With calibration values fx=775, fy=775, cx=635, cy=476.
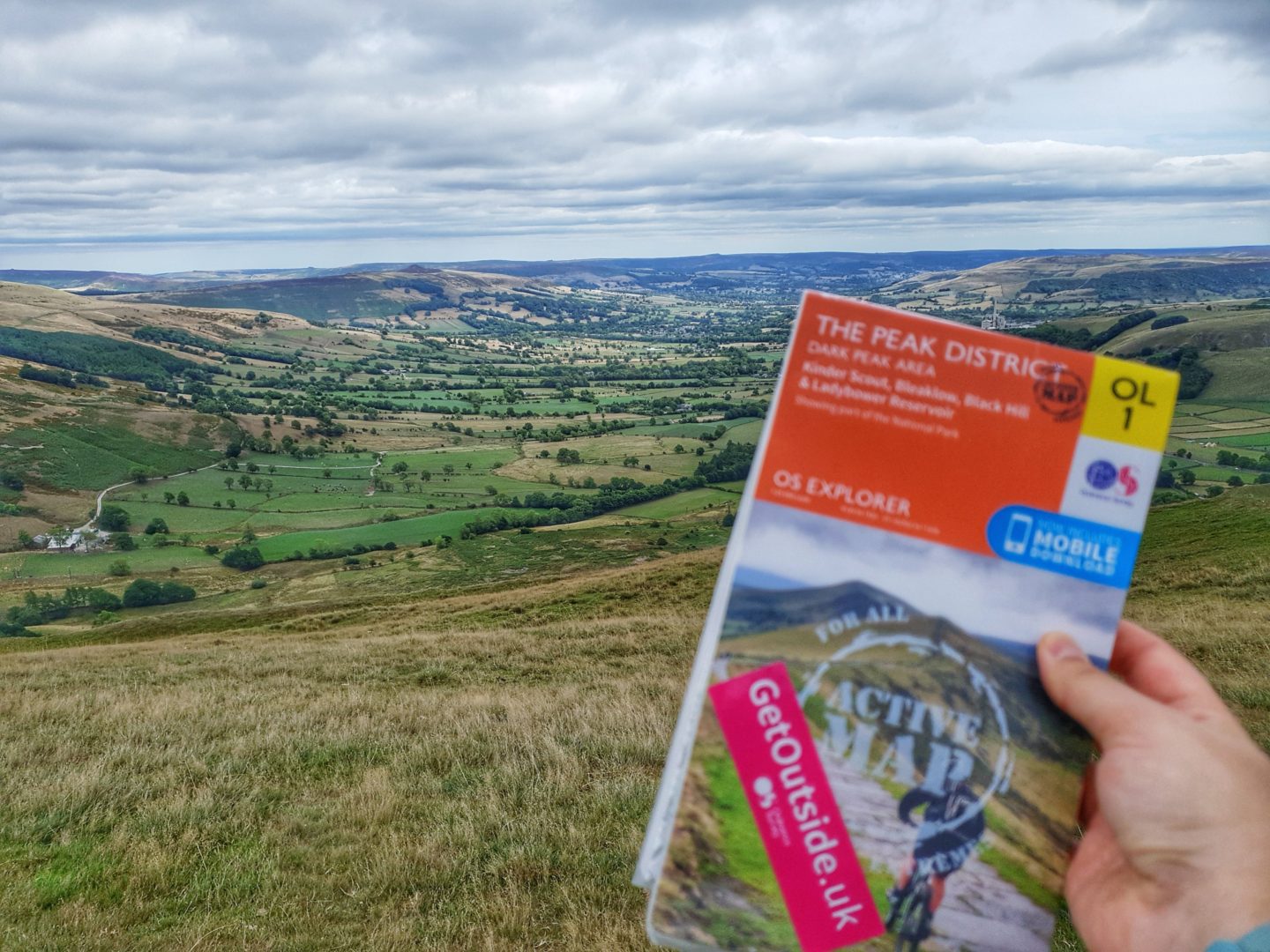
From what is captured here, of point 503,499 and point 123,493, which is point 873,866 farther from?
point 123,493

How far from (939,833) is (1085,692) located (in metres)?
0.50

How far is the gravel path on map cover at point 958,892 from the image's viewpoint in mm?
1931

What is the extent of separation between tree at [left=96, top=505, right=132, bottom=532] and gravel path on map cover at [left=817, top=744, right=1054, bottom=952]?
11821 centimetres

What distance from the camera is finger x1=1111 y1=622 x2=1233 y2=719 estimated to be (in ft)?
7.04

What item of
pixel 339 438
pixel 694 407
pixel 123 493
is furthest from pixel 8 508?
pixel 694 407

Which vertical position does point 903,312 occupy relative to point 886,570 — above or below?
above

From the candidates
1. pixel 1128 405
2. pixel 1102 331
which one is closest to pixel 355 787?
pixel 1128 405

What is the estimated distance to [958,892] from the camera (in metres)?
1.96

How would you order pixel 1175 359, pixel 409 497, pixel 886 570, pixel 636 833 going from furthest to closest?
pixel 409 497, pixel 1175 359, pixel 636 833, pixel 886 570

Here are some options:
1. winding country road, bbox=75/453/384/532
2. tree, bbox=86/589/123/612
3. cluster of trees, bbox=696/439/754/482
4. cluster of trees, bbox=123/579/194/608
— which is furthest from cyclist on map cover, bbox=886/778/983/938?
winding country road, bbox=75/453/384/532

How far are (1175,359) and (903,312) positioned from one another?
394ft

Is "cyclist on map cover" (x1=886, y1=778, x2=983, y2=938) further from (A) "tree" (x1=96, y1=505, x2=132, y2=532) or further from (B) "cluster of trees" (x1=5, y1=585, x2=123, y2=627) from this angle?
(A) "tree" (x1=96, y1=505, x2=132, y2=532)

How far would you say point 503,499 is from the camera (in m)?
104

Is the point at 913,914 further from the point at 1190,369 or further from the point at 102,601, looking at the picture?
the point at 1190,369
